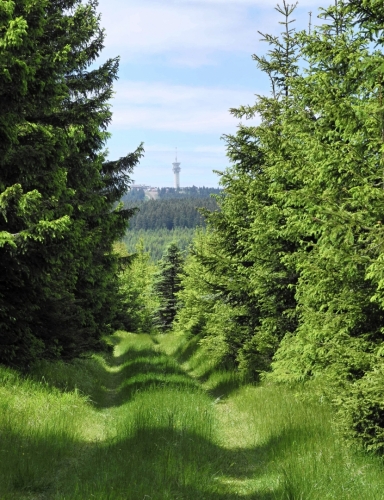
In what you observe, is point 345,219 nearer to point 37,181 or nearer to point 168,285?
point 37,181

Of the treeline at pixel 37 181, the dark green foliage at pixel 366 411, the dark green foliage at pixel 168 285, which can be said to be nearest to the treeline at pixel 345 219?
the dark green foliage at pixel 366 411

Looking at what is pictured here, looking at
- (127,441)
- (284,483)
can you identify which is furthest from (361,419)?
(127,441)

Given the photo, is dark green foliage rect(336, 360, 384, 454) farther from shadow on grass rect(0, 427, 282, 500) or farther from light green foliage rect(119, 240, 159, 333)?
light green foliage rect(119, 240, 159, 333)

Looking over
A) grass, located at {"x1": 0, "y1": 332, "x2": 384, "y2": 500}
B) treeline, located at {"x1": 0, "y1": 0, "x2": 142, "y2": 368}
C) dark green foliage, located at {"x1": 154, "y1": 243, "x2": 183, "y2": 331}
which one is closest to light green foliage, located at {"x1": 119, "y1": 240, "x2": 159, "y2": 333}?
dark green foliage, located at {"x1": 154, "y1": 243, "x2": 183, "y2": 331}

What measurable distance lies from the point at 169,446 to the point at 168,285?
35.5 m

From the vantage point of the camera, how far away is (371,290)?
21.3 feet

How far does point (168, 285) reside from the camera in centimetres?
4212

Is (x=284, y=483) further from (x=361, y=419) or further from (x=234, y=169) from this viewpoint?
(x=234, y=169)

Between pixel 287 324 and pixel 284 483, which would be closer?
pixel 284 483

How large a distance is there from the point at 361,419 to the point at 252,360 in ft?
22.7

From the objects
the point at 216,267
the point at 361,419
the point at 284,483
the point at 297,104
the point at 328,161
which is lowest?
the point at 284,483

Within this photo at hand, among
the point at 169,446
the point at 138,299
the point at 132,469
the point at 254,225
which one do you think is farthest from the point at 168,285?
the point at 132,469

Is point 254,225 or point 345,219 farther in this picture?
point 254,225

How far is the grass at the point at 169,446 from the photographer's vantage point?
16.6 ft
